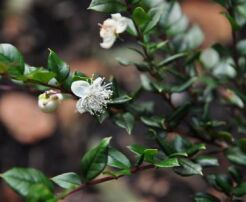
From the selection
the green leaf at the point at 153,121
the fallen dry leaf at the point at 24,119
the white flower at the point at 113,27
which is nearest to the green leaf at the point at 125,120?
the green leaf at the point at 153,121

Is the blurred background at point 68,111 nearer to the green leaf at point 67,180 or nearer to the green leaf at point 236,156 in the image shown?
the green leaf at point 236,156

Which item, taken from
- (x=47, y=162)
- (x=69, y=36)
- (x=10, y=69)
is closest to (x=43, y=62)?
(x=69, y=36)

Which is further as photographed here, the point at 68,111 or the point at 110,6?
the point at 68,111

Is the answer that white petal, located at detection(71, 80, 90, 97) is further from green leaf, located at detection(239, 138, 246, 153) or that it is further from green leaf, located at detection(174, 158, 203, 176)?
green leaf, located at detection(239, 138, 246, 153)

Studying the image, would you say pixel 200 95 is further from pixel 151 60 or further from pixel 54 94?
pixel 54 94

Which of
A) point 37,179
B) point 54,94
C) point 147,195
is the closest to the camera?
point 37,179

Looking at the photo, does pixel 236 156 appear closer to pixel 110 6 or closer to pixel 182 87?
pixel 182 87

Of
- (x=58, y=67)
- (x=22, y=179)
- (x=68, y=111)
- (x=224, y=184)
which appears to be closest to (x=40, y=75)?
(x=58, y=67)
